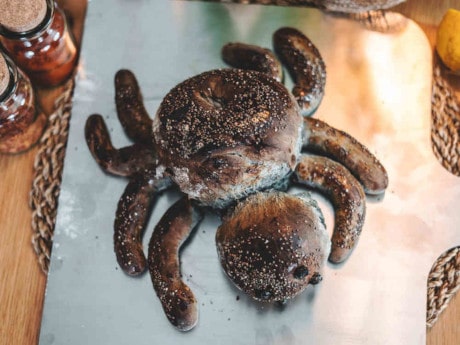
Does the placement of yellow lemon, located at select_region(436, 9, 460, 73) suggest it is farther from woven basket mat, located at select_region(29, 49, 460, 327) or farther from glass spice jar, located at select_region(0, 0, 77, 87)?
glass spice jar, located at select_region(0, 0, 77, 87)

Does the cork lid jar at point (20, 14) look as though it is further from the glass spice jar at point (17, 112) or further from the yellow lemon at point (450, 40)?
the yellow lemon at point (450, 40)

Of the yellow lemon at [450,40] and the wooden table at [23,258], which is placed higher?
the yellow lemon at [450,40]

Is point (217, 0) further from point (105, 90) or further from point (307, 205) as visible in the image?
point (307, 205)

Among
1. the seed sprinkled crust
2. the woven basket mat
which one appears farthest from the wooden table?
the seed sprinkled crust

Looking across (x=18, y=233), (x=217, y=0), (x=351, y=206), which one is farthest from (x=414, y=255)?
(x=18, y=233)

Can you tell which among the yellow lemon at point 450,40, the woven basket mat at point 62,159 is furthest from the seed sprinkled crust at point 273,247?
the yellow lemon at point 450,40
